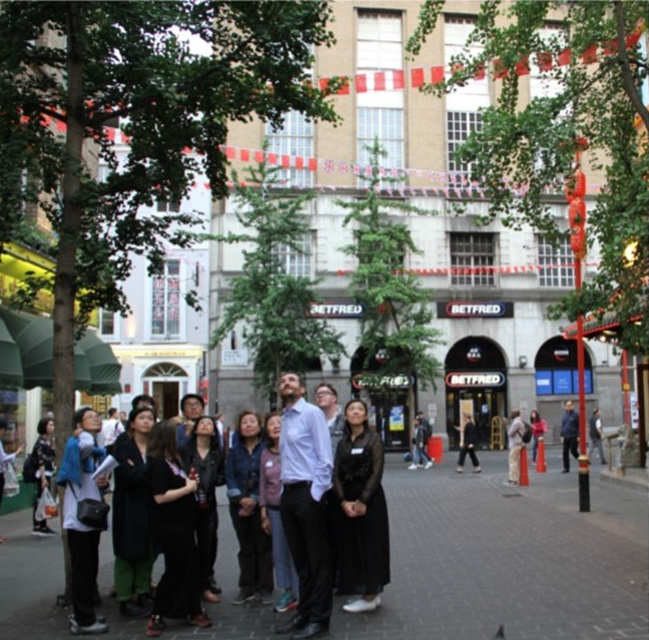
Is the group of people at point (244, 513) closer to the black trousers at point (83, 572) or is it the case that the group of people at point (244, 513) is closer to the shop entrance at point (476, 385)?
the black trousers at point (83, 572)

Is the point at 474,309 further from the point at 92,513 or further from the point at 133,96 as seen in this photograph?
the point at 92,513

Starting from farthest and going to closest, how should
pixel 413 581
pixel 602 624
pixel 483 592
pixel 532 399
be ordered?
pixel 532 399 < pixel 413 581 < pixel 483 592 < pixel 602 624

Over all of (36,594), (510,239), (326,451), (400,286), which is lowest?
(36,594)

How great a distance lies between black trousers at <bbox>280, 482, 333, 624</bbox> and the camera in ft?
20.7

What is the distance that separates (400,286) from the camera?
2816 centimetres

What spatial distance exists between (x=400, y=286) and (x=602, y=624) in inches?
866

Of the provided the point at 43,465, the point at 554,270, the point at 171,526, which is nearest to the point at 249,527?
the point at 171,526

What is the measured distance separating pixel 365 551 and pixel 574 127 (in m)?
6.67

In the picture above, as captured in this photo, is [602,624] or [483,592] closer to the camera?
[602,624]

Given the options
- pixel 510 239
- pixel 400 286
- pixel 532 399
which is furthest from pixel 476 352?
pixel 400 286

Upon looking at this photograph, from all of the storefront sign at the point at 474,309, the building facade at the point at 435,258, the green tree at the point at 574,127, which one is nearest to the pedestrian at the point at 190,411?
the green tree at the point at 574,127

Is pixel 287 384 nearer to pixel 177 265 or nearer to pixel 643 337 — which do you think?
pixel 643 337

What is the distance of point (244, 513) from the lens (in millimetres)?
7559

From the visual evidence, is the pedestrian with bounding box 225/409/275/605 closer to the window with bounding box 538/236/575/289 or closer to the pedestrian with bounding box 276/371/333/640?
the pedestrian with bounding box 276/371/333/640
